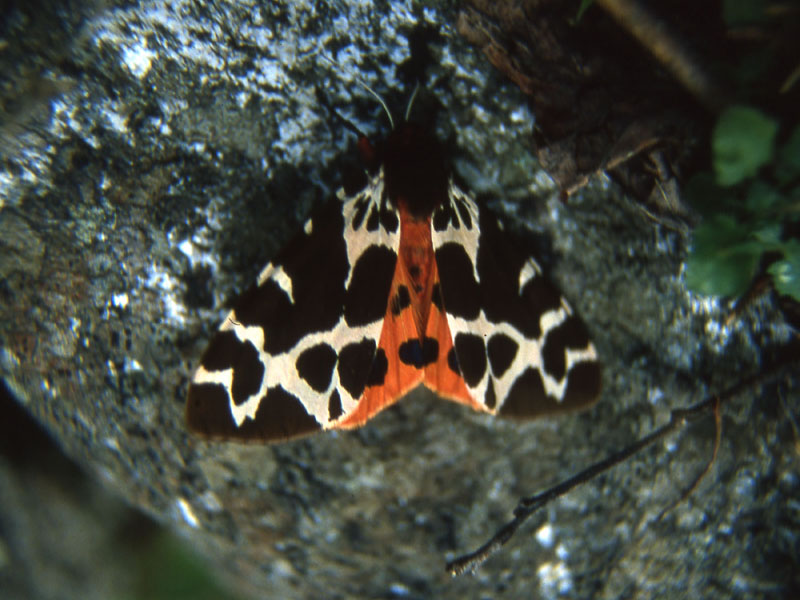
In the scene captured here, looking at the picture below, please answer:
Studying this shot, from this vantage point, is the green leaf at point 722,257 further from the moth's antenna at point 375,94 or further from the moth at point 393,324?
the moth's antenna at point 375,94

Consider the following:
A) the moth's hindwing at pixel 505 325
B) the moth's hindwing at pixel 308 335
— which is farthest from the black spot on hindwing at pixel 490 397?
the moth's hindwing at pixel 308 335

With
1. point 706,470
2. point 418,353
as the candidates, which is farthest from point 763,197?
point 706,470

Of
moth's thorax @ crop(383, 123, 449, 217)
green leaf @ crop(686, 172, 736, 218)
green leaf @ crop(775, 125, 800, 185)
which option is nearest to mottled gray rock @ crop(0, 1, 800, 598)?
moth's thorax @ crop(383, 123, 449, 217)

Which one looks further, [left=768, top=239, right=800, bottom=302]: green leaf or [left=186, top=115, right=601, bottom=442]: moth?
[left=186, top=115, right=601, bottom=442]: moth

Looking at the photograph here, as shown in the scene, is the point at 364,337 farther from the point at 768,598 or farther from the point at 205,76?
the point at 768,598

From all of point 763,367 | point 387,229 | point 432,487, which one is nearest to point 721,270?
point 763,367

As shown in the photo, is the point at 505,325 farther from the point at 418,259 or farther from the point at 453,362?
the point at 418,259

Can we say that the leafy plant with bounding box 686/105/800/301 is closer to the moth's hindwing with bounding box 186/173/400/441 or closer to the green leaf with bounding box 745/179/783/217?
the green leaf with bounding box 745/179/783/217

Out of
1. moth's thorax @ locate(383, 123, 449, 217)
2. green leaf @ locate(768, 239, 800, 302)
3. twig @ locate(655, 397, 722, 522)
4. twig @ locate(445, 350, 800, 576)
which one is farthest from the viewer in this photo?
twig @ locate(655, 397, 722, 522)
